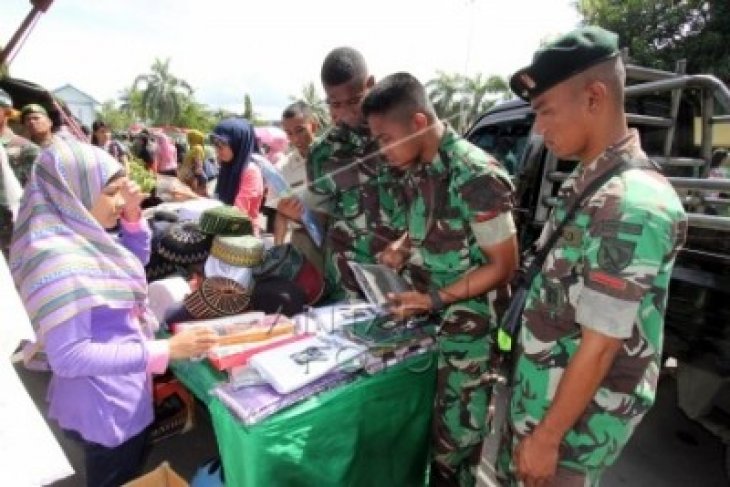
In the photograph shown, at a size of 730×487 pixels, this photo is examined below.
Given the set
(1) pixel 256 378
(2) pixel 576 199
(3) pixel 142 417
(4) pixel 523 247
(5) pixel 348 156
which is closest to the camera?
(2) pixel 576 199

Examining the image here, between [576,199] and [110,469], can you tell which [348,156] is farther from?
[110,469]

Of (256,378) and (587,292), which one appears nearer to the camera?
(587,292)

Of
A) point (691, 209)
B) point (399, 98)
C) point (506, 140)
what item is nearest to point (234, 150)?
point (399, 98)

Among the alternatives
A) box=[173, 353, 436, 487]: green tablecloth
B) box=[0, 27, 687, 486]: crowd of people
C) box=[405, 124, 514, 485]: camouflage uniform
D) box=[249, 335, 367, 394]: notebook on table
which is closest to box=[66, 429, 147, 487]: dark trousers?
box=[0, 27, 687, 486]: crowd of people

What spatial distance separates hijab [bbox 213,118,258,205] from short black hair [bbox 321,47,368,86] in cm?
129

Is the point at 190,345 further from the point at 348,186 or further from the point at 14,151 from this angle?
the point at 14,151

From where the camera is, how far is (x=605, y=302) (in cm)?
112

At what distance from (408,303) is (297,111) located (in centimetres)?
174

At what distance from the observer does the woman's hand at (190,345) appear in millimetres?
1505

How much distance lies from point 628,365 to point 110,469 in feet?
5.34

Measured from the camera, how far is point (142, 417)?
1606 millimetres

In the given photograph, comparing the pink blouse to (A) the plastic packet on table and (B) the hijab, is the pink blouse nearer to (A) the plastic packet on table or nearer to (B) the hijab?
(B) the hijab

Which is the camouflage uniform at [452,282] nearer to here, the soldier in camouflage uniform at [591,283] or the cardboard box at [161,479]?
the soldier in camouflage uniform at [591,283]

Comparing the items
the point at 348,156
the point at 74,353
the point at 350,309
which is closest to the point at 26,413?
the point at 74,353
